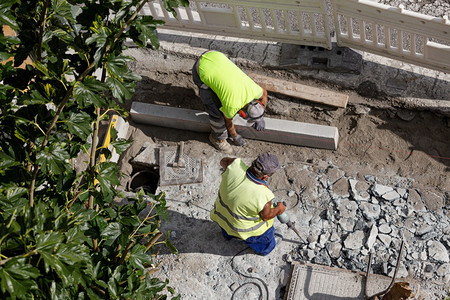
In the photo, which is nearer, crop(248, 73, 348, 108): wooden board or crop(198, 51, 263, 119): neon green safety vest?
crop(198, 51, 263, 119): neon green safety vest

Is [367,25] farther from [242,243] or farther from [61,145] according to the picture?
[61,145]

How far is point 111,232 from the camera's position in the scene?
4.33 m

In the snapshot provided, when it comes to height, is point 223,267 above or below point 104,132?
below

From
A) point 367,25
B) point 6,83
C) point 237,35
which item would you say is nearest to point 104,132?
point 237,35

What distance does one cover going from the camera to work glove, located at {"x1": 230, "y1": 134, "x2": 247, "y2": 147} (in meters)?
7.62

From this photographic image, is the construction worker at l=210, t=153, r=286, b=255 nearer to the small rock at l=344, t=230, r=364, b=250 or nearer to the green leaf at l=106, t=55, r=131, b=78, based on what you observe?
the small rock at l=344, t=230, r=364, b=250

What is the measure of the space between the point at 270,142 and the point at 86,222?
13.1 feet

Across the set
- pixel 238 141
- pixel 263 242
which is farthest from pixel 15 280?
pixel 238 141

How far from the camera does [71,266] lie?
10.6 feet

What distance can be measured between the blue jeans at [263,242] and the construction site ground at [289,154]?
165 mm

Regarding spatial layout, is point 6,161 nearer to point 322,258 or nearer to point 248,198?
point 248,198

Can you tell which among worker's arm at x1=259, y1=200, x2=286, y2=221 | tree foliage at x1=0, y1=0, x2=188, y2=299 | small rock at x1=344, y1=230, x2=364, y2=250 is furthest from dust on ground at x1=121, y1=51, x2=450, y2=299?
tree foliage at x1=0, y1=0, x2=188, y2=299

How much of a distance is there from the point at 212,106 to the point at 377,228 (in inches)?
105

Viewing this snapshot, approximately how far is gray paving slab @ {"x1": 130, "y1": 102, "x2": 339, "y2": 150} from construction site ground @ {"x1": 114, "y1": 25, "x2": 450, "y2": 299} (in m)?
0.11
